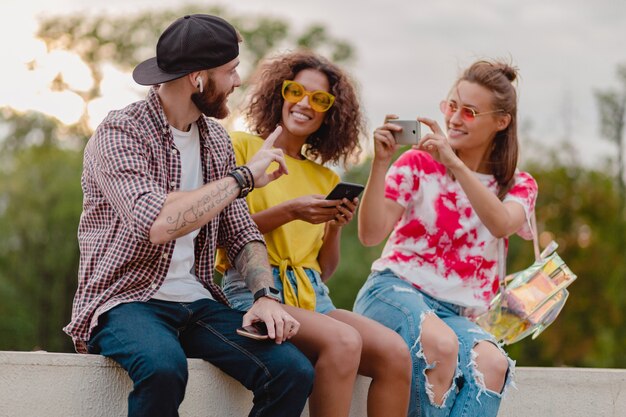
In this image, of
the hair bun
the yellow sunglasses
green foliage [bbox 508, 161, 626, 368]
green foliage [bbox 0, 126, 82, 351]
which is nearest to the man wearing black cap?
the yellow sunglasses

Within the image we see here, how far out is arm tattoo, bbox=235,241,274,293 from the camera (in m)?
3.78

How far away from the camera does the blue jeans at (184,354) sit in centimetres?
325

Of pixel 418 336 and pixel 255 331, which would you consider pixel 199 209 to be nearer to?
pixel 255 331

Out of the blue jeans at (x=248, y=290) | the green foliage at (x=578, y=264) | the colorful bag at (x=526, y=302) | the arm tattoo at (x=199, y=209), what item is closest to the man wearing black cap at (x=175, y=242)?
the arm tattoo at (x=199, y=209)

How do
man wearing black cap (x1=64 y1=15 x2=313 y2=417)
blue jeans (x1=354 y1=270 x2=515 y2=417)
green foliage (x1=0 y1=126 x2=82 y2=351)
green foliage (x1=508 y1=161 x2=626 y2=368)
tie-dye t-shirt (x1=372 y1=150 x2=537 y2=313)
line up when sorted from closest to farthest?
man wearing black cap (x1=64 y1=15 x2=313 y2=417) < blue jeans (x1=354 y1=270 x2=515 y2=417) < tie-dye t-shirt (x1=372 y1=150 x2=537 y2=313) < green foliage (x1=0 y1=126 x2=82 y2=351) < green foliage (x1=508 y1=161 x2=626 y2=368)

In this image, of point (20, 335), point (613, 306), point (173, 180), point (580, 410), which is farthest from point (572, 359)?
point (173, 180)

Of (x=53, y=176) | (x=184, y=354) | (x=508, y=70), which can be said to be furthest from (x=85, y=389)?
(x=53, y=176)

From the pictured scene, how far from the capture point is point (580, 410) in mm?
4773

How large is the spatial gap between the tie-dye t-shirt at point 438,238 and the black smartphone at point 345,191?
499mm

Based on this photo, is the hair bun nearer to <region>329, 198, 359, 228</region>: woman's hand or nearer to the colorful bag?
the colorful bag

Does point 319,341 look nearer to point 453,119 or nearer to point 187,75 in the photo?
point 187,75

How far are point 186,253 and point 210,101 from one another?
64 cm

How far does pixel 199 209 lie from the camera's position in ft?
11.1

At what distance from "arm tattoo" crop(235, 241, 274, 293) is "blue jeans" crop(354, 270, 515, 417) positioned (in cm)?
72
